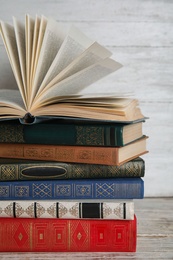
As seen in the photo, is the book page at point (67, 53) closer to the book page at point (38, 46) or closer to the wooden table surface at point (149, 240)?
the book page at point (38, 46)

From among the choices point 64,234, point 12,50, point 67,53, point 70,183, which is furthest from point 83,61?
point 64,234

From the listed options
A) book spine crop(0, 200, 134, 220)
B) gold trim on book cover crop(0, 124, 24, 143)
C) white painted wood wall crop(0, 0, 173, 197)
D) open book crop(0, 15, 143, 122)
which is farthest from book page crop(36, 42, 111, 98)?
white painted wood wall crop(0, 0, 173, 197)

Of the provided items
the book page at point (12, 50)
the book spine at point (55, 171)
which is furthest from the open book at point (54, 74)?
the book spine at point (55, 171)

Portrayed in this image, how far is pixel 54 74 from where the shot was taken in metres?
0.96

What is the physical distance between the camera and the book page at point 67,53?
3.10 ft

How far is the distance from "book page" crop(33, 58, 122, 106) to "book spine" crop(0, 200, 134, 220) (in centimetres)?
21

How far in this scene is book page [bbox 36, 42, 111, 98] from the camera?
93 cm

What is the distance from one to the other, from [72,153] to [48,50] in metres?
0.25

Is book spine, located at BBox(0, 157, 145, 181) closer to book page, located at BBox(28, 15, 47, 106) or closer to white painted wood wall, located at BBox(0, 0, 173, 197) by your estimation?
book page, located at BBox(28, 15, 47, 106)

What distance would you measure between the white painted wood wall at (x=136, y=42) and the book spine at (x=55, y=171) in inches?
18.9

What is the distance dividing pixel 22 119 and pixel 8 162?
0.10 m

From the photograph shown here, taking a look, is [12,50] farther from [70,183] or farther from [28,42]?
[70,183]

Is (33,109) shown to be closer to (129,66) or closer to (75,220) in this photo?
(75,220)

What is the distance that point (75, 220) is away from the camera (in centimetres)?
90
